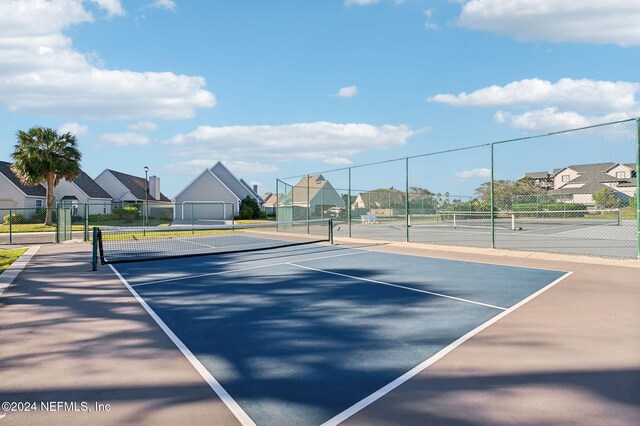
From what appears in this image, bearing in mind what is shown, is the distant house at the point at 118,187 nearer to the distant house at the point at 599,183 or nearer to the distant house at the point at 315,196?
the distant house at the point at 315,196

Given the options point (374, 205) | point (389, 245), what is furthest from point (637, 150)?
point (374, 205)

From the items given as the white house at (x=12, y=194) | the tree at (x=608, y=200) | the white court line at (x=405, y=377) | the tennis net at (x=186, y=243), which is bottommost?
the white court line at (x=405, y=377)

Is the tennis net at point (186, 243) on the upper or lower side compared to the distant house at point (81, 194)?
lower

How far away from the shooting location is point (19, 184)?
140ft

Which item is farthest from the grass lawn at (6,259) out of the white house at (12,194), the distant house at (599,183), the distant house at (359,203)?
the white house at (12,194)

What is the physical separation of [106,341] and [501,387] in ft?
15.2

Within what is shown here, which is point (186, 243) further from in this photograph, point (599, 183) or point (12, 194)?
point (599, 183)

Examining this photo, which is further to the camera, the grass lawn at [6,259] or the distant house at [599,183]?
the distant house at [599,183]

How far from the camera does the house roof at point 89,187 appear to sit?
5108cm

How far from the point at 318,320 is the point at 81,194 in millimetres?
52617

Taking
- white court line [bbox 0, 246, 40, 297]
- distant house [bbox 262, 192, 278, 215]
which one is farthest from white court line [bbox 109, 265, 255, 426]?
distant house [bbox 262, 192, 278, 215]

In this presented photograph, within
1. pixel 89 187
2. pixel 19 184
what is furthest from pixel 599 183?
pixel 19 184

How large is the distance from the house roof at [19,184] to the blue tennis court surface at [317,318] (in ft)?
129

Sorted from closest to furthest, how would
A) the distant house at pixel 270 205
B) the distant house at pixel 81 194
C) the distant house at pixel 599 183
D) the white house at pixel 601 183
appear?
the white house at pixel 601 183 < the distant house at pixel 599 183 < the distant house at pixel 81 194 < the distant house at pixel 270 205
